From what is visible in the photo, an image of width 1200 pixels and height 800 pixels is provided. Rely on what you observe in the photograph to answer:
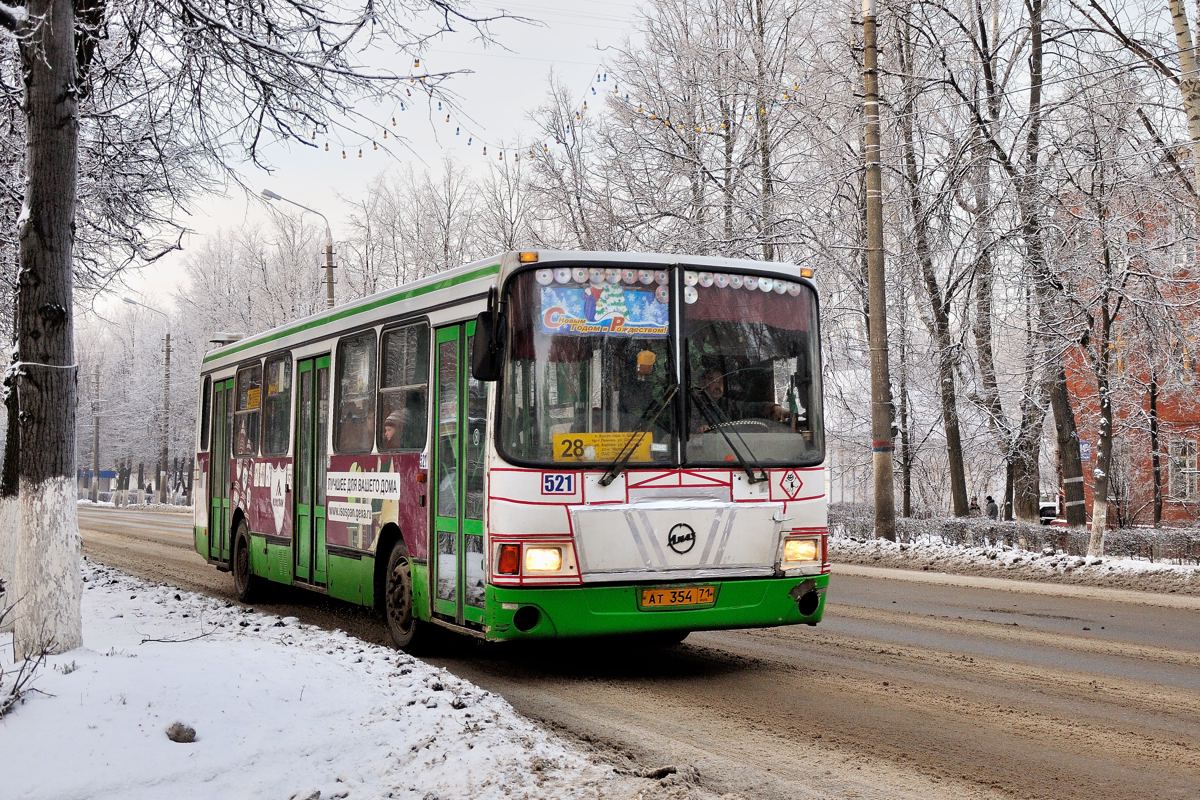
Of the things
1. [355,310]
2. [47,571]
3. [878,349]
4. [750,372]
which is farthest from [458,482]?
[878,349]

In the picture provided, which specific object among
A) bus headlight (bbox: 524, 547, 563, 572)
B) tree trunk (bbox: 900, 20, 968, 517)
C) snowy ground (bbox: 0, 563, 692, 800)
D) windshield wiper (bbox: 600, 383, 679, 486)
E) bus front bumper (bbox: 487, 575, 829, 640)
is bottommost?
snowy ground (bbox: 0, 563, 692, 800)

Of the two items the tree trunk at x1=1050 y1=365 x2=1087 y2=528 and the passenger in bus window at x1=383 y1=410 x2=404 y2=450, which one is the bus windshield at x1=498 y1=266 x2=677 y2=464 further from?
the tree trunk at x1=1050 y1=365 x2=1087 y2=528

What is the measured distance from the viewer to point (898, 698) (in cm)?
774

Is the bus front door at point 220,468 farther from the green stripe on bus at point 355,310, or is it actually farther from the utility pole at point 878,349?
the utility pole at point 878,349

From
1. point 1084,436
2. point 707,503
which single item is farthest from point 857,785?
point 1084,436

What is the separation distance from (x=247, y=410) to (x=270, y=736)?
9.26 m

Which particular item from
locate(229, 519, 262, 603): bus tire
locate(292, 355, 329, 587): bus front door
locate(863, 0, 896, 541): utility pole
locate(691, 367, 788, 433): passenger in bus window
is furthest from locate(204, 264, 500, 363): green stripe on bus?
locate(863, 0, 896, 541): utility pole

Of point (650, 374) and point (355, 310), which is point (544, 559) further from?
point (355, 310)

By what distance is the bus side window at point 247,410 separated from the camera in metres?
14.5

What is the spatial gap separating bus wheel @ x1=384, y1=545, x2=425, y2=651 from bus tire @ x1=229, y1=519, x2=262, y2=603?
16.1 feet

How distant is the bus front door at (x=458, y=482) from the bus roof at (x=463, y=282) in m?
0.34

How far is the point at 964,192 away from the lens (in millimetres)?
24891

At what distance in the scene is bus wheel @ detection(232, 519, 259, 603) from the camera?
14.9 meters

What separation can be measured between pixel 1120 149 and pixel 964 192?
4459 millimetres
